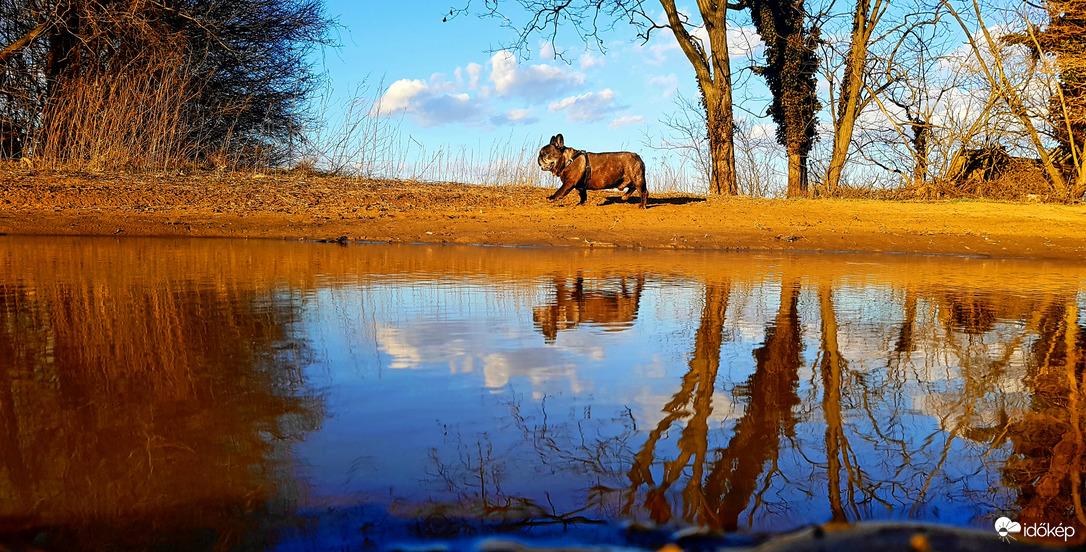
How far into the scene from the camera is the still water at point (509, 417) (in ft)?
5.30

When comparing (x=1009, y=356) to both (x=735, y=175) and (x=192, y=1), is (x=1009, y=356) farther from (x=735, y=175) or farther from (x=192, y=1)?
(x=192, y=1)

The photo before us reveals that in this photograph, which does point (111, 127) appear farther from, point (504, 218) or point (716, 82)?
point (716, 82)

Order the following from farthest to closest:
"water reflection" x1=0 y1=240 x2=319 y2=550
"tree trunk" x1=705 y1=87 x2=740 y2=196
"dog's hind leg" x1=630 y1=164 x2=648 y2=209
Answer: "tree trunk" x1=705 y1=87 x2=740 y2=196, "dog's hind leg" x1=630 y1=164 x2=648 y2=209, "water reflection" x1=0 y1=240 x2=319 y2=550

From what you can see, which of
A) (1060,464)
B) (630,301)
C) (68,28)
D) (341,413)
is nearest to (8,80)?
(68,28)

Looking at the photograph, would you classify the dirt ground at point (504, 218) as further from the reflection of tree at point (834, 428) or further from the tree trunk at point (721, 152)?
the reflection of tree at point (834, 428)

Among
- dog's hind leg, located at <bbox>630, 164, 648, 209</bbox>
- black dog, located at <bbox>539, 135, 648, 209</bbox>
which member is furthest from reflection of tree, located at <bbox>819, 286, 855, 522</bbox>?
dog's hind leg, located at <bbox>630, 164, 648, 209</bbox>

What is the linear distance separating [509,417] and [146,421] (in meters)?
1.00

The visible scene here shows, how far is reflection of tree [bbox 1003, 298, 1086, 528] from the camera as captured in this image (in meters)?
1.74

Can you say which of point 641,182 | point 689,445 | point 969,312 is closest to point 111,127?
point 641,182

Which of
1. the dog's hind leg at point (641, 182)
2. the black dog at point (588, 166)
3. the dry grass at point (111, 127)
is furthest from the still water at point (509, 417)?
the dry grass at point (111, 127)

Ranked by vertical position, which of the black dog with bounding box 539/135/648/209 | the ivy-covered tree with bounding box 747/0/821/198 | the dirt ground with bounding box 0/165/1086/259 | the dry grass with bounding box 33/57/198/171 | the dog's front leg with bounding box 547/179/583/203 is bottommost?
the dirt ground with bounding box 0/165/1086/259

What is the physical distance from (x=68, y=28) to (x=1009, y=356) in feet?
55.3

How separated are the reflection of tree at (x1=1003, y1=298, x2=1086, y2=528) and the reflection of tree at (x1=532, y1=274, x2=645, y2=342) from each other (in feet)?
5.98

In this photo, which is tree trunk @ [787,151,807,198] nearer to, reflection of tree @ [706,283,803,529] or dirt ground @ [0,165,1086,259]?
dirt ground @ [0,165,1086,259]
